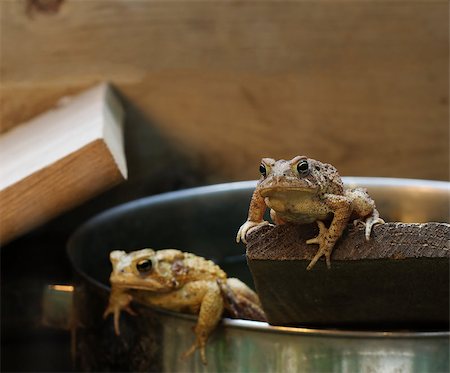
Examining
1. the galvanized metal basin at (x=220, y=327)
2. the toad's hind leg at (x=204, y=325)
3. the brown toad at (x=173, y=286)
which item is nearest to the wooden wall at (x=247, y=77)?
the galvanized metal basin at (x=220, y=327)

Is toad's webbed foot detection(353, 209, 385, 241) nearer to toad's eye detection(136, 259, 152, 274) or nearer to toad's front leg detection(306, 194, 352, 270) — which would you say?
toad's front leg detection(306, 194, 352, 270)

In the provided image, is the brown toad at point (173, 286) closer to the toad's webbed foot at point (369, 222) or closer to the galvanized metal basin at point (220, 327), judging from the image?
the galvanized metal basin at point (220, 327)

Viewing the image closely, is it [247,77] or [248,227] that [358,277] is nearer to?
[248,227]

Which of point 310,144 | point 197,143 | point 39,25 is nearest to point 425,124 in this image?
point 310,144

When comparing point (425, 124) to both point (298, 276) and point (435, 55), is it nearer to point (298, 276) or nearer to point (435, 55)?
point (435, 55)

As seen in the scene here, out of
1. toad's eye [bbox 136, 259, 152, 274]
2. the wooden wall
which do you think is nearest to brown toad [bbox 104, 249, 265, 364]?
toad's eye [bbox 136, 259, 152, 274]

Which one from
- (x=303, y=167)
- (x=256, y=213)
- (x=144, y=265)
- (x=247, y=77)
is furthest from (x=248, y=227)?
(x=247, y=77)
